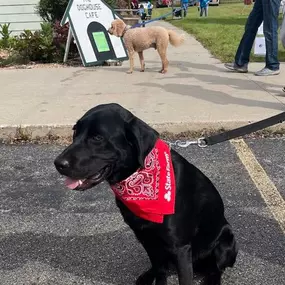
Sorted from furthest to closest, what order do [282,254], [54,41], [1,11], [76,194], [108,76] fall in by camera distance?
1. [1,11]
2. [54,41]
3. [108,76]
4. [76,194]
5. [282,254]

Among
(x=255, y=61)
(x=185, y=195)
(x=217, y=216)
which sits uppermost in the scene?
(x=185, y=195)

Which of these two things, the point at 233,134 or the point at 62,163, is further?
the point at 233,134

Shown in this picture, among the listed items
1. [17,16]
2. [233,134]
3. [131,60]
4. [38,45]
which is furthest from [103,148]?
[17,16]

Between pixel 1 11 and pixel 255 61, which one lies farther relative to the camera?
pixel 1 11

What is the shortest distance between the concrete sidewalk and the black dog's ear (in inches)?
120

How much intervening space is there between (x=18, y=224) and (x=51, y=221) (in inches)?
9.4

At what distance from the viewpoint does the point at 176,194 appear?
7.98 ft

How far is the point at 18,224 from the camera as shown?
3555mm

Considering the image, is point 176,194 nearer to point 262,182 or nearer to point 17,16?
point 262,182

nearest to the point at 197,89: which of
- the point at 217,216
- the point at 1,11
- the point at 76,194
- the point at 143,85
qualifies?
the point at 143,85

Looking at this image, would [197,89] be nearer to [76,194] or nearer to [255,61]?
[255,61]

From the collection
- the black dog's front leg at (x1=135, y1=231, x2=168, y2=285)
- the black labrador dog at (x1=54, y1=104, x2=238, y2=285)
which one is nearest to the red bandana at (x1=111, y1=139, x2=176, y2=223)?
the black labrador dog at (x1=54, y1=104, x2=238, y2=285)

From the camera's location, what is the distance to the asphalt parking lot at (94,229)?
116 inches

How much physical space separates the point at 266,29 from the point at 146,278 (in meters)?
5.26
